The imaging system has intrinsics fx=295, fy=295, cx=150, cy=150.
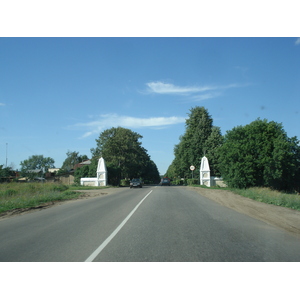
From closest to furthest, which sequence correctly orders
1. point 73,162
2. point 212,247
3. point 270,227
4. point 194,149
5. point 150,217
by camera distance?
point 212,247
point 270,227
point 150,217
point 194,149
point 73,162

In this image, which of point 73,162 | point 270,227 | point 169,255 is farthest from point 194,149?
point 73,162

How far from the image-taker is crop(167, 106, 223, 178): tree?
5756cm

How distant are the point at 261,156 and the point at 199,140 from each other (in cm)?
2730

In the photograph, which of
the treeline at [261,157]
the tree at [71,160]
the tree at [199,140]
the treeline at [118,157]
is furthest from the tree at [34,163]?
the treeline at [261,157]

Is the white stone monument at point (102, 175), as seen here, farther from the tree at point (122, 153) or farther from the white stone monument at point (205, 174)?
the white stone monument at point (205, 174)

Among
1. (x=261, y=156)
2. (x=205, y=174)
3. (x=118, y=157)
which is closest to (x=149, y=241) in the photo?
(x=261, y=156)

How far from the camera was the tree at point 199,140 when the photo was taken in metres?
57.6

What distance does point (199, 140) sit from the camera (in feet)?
201

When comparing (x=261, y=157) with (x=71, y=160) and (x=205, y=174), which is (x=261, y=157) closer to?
(x=205, y=174)

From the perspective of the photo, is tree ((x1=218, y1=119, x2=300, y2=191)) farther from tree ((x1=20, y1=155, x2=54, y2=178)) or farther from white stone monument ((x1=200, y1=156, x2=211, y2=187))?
tree ((x1=20, y1=155, x2=54, y2=178))

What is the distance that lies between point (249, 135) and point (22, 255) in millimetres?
32488

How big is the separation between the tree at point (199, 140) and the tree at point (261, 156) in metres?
19.3
